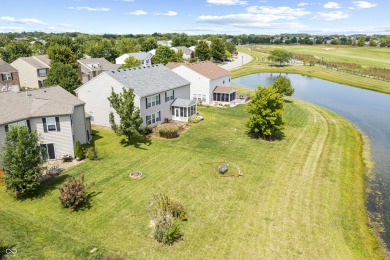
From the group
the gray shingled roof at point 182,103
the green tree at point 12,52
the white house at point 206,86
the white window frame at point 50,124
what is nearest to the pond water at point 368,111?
the white house at point 206,86

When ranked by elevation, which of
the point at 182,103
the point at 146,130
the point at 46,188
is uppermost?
the point at 182,103

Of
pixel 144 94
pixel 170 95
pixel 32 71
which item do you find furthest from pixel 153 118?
pixel 32 71

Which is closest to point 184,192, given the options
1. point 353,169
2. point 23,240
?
point 23,240

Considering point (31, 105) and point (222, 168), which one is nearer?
point (222, 168)

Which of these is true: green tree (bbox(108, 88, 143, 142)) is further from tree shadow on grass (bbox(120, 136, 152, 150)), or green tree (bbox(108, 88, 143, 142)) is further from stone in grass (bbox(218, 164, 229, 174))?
stone in grass (bbox(218, 164, 229, 174))

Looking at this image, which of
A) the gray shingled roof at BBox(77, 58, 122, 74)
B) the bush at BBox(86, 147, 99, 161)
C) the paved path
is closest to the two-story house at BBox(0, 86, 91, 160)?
the bush at BBox(86, 147, 99, 161)

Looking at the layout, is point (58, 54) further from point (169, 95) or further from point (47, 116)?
point (47, 116)
